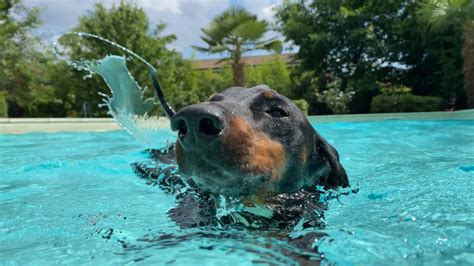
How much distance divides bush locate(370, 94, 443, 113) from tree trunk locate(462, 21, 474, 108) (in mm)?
994

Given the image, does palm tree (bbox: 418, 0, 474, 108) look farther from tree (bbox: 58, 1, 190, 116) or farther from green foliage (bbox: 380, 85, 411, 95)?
tree (bbox: 58, 1, 190, 116)

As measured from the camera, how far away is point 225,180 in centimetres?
200

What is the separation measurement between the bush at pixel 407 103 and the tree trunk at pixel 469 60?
994 millimetres

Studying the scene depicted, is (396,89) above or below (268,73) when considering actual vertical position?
below

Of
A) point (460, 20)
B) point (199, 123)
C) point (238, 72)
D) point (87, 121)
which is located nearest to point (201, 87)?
point (238, 72)

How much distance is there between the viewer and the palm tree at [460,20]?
15.3m

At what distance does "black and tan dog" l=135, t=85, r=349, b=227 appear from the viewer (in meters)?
1.83

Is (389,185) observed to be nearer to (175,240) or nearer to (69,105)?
(175,240)

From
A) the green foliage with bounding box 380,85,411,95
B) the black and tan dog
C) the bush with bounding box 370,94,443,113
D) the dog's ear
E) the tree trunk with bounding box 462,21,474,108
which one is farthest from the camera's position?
the green foliage with bounding box 380,85,411,95

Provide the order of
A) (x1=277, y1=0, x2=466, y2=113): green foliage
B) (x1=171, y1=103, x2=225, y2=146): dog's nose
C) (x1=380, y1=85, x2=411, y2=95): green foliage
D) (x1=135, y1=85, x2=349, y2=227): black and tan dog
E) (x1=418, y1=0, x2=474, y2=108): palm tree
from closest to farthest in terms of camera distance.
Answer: (x1=171, y1=103, x2=225, y2=146): dog's nose, (x1=135, y1=85, x2=349, y2=227): black and tan dog, (x1=418, y1=0, x2=474, y2=108): palm tree, (x1=277, y1=0, x2=466, y2=113): green foliage, (x1=380, y1=85, x2=411, y2=95): green foliage

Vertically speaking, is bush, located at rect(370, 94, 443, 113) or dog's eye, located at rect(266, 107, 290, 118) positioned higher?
dog's eye, located at rect(266, 107, 290, 118)

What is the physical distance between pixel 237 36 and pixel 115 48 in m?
5.63

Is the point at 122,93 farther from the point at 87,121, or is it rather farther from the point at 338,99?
the point at 338,99

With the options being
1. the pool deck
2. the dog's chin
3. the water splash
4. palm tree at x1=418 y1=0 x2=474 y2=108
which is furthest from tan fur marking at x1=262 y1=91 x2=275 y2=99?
palm tree at x1=418 y1=0 x2=474 y2=108
